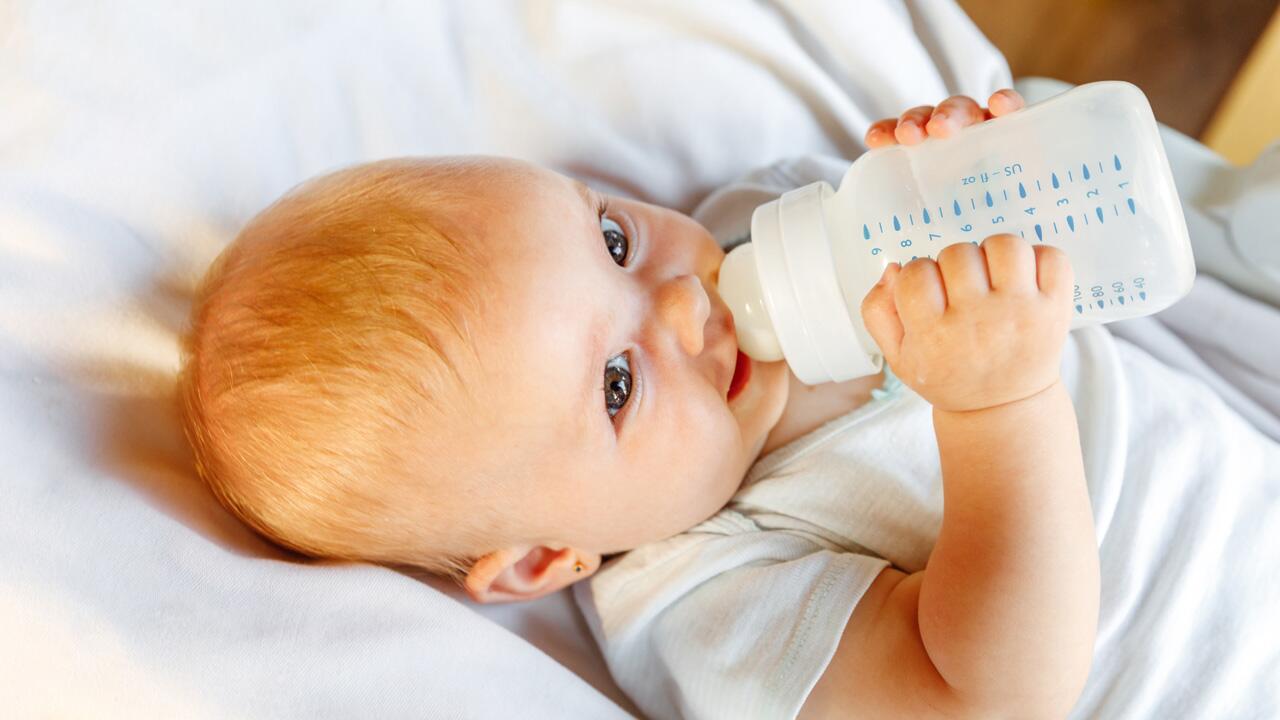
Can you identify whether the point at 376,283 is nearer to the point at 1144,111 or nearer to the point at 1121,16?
the point at 1144,111

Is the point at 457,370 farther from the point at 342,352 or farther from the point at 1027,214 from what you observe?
the point at 1027,214

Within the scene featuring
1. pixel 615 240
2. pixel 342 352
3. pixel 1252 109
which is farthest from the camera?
pixel 1252 109

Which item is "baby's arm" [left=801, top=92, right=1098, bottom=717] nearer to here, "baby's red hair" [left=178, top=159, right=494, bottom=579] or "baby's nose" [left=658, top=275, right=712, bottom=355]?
"baby's nose" [left=658, top=275, right=712, bottom=355]

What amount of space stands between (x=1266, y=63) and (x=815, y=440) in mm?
1029

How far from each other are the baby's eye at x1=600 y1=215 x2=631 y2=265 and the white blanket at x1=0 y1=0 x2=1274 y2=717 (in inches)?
11.5

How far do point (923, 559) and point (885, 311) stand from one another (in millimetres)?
381

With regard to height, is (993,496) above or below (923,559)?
above

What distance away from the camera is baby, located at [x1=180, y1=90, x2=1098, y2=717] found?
833 mm

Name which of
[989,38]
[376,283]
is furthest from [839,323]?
[989,38]

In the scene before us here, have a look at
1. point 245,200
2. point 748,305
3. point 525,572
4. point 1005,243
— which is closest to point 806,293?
point 748,305

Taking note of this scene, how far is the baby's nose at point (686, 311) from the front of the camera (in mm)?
895

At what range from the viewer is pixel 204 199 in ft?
3.39

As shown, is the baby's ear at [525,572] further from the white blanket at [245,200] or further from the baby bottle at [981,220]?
the baby bottle at [981,220]

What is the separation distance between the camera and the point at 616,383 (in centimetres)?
91
